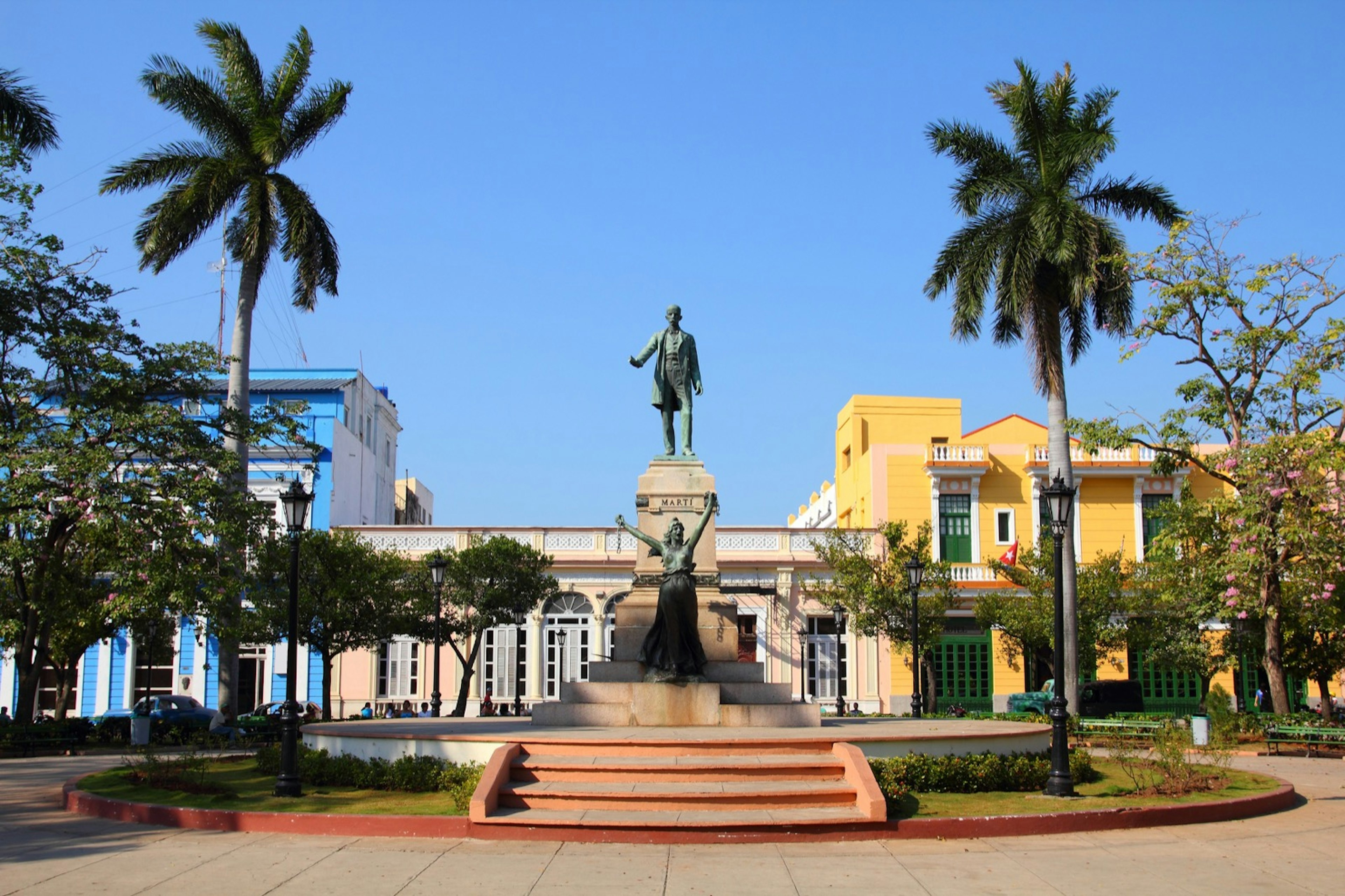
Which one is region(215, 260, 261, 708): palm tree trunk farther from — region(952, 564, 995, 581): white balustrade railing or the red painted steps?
region(952, 564, 995, 581): white balustrade railing

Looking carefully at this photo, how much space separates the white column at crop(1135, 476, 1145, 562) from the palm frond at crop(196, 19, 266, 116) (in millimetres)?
32678

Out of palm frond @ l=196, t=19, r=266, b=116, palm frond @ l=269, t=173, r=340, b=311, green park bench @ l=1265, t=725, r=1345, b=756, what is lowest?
green park bench @ l=1265, t=725, r=1345, b=756

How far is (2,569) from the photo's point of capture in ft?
88.8

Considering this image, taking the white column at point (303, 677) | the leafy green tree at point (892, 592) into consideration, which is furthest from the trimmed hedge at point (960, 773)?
the white column at point (303, 677)

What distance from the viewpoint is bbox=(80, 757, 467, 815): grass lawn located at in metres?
13.8

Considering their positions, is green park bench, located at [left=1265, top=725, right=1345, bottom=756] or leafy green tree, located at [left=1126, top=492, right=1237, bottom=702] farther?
leafy green tree, located at [left=1126, top=492, right=1237, bottom=702]

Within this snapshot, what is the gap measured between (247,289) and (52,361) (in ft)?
20.9

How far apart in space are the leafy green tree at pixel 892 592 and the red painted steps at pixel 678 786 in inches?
931

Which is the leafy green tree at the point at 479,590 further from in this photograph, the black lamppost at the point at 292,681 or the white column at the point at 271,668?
the black lamppost at the point at 292,681

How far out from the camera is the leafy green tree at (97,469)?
2453 centimetres

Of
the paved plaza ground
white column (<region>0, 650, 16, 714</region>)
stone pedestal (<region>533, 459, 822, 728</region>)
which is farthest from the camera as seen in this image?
white column (<region>0, 650, 16, 714</region>)

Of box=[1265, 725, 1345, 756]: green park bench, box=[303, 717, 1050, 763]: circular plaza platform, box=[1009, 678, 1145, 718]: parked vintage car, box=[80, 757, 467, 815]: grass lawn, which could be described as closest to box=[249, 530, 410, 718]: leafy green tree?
box=[303, 717, 1050, 763]: circular plaza platform

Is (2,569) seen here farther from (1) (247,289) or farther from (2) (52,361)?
(1) (247,289)

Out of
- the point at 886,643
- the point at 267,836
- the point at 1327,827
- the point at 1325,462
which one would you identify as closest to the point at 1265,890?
the point at 1327,827
